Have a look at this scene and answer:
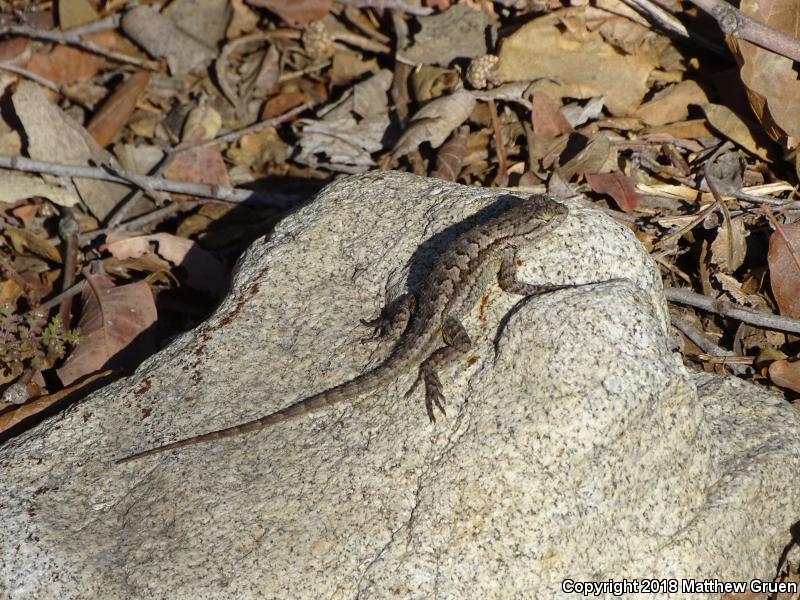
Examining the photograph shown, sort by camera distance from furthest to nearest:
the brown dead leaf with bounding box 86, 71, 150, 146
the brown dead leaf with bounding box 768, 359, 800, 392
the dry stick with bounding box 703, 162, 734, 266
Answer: the brown dead leaf with bounding box 86, 71, 150, 146 → the dry stick with bounding box 703, 162, 734, 266 → the brown dead leaf with bounding box 768, 359, 800, 392

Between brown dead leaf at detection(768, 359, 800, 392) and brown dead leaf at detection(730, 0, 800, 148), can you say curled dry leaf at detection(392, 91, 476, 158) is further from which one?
brown dead leaf at detection(768, 359, 800, 392)

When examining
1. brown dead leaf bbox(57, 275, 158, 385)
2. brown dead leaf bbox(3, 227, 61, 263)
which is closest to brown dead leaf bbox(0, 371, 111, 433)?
Answer: brown dead leaf bbox(57, 275, 158, 385)

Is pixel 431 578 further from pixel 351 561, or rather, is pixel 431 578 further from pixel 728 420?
pixel 728 420

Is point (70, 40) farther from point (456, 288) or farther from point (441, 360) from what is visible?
point (441, 360)

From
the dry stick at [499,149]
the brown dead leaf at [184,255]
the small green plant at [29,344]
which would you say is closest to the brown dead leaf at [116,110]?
the brown dead leaf at [184,255]

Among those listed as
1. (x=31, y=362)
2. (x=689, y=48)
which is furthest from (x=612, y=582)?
(x=689, y=48)

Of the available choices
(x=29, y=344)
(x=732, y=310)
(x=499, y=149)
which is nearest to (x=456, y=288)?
(x=732, y=310)

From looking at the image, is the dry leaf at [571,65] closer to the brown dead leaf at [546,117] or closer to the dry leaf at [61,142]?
the brown dead leaf at [546,117]
